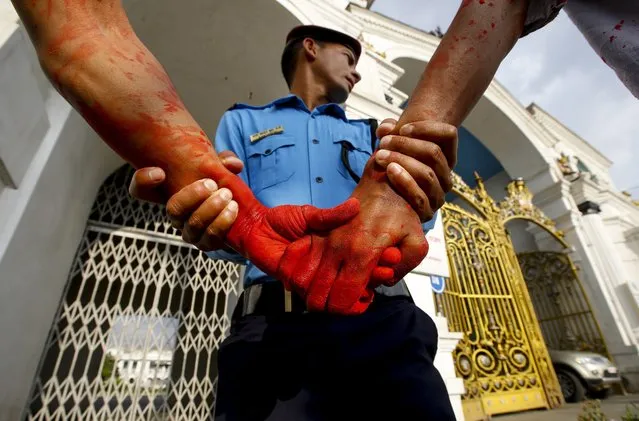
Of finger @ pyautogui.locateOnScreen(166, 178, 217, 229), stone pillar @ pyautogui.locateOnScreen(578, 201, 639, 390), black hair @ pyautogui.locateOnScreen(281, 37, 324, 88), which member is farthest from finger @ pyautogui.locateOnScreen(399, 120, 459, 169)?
stone pillar @ pyautogui.locateOnScreen(578, 201, 639, 390)

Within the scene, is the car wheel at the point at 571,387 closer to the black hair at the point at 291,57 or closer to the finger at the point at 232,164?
the black hair at the point at 291,57

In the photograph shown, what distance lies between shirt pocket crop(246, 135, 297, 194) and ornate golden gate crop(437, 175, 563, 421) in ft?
8.40

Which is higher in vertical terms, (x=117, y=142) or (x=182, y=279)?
(x=182, y=279)

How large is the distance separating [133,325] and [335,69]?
2.74 meters

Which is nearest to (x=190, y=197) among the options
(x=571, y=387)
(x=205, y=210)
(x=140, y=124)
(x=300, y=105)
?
(x=205, y=210)

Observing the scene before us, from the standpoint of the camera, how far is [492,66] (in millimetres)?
612

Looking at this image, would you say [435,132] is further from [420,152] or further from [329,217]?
[329,217]

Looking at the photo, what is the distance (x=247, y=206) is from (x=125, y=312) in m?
2.88

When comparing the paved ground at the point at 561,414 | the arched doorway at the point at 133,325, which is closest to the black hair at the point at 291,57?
the arched doorway at the point at 133,325

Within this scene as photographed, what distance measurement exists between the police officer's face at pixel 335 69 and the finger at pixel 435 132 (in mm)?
850

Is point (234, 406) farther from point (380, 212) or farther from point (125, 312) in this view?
point (125, 312)

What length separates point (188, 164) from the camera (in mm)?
506

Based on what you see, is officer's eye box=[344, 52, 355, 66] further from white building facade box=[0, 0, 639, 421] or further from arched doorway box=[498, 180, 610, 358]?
arched doorway box=[498, 180, 610, 358]

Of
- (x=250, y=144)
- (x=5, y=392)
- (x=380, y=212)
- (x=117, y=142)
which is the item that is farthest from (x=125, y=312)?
(x=380, y=212)
